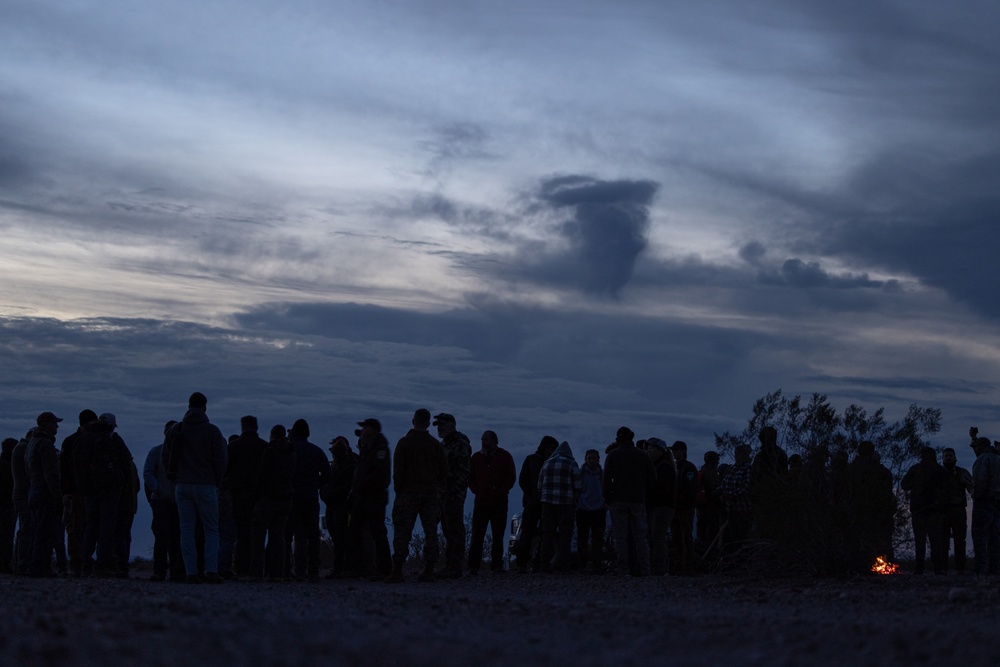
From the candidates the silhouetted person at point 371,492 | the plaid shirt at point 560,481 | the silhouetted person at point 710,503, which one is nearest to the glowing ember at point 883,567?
the silhouetted person at point 710,503

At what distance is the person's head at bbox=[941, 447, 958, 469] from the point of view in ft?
64.4

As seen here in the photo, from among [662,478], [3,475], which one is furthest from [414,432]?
[3,475]

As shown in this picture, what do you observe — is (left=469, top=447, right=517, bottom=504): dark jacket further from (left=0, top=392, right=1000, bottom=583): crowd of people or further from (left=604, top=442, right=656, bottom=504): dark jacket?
(left=604, top=442, right=656, bottom=504): dark jacket

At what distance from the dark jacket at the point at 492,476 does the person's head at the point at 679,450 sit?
2.61 m

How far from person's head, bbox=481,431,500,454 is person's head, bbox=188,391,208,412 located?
549 cm

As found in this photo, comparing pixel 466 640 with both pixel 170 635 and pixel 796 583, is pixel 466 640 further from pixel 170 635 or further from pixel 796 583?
pixel 796 583

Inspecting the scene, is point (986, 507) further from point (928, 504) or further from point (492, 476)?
point (492, 476)

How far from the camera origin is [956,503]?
19.1m

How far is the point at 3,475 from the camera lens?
1903 centimetres

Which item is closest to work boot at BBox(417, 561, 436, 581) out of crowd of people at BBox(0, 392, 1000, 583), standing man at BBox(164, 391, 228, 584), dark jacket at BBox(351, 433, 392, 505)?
crowd of people at BBox(0, 392, 1000, 583)

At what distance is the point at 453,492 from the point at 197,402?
13.3 feet

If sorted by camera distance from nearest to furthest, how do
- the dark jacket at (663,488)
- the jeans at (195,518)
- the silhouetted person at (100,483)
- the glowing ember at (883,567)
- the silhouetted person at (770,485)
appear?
the jeans at (195,518), the silhouetted person at (770,485), the glowing ember at (883,567), the silhouetted person at (100,483), the dark jacket at (663,488)

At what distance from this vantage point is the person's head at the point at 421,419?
16578 mm

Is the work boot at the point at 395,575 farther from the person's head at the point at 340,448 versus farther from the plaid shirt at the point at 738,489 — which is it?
the plaid shirt at the point at 738,489
